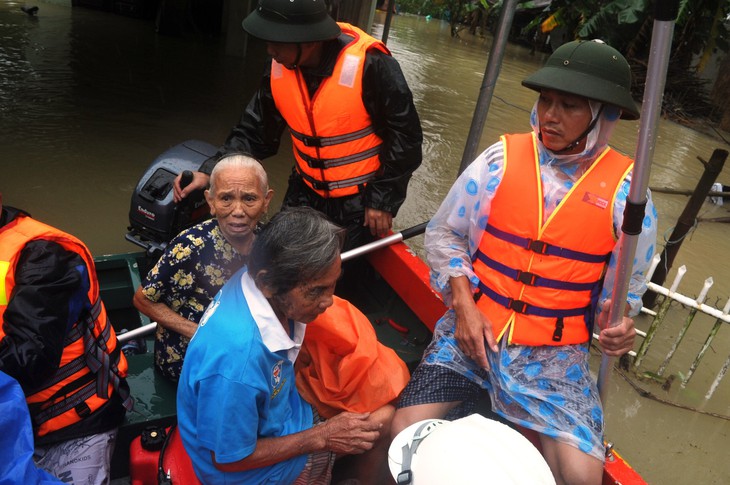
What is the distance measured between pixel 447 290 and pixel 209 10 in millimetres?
12990

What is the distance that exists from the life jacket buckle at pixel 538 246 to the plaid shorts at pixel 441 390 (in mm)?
533

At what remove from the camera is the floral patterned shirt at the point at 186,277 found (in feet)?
6.82

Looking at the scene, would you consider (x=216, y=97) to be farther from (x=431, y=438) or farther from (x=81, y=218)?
(x=431, y=438)

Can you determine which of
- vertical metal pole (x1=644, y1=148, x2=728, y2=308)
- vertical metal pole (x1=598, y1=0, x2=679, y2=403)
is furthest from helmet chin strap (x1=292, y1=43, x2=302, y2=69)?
vertical metal pole (x1=644, y1=148, x2=728, y2=308)

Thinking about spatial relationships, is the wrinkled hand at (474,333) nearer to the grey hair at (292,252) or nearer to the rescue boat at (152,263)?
the rescue boat at (152,263)

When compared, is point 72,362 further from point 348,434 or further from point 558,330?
point 558,330

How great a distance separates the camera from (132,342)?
8.98 ft

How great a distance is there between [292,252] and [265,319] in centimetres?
20

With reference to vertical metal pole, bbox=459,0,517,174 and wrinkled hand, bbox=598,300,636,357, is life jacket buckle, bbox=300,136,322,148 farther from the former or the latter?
wrinkled hand, bbox=598,300,636,357

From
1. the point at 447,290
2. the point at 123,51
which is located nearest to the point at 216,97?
the point at 123,51

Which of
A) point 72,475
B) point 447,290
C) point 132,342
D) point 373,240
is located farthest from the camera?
point 373,240

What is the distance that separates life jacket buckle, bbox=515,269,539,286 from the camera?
6.59 ft

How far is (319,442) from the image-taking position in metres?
1.74

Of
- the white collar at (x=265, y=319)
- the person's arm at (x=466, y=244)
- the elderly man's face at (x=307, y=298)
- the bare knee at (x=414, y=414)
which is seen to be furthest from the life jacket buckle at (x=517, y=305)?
the white collar at (x=265, y=319)
